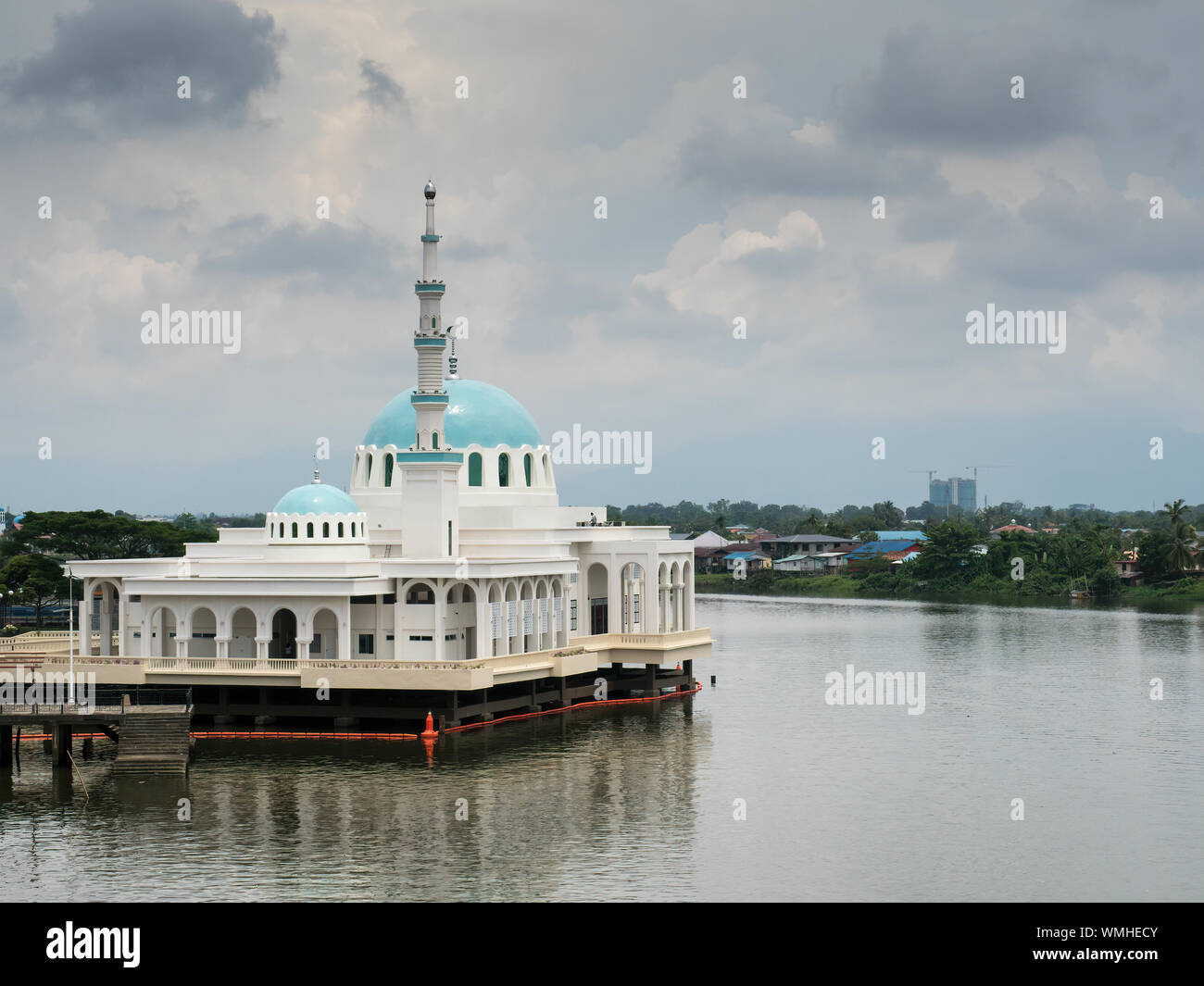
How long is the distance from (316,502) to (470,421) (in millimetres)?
10584

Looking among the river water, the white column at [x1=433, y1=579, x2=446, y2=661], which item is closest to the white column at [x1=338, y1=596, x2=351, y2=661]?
the white column at [x1=433, y1=579, x2=446, y2=661]

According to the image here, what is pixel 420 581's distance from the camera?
56594 mm

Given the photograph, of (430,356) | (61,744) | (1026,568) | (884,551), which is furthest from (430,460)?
(884,551)

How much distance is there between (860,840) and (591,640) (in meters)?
25.9

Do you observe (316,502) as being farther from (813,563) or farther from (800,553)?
(800,553)

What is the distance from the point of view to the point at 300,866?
3659 cm

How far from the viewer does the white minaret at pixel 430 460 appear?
58719 millimetres

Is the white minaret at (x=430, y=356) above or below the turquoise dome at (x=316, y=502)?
above

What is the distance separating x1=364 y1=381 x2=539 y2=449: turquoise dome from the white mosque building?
9cm

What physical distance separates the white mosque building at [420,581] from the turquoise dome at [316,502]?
6 cm

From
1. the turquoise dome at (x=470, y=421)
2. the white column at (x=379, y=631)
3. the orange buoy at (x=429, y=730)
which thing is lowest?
the orange buoy at (x=429, y=730)

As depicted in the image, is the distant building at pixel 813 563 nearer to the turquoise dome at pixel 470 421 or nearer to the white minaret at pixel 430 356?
the turquoise dome at pixel 470 421

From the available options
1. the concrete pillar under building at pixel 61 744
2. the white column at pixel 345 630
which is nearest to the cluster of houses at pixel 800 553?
the white column at pixel 345 630

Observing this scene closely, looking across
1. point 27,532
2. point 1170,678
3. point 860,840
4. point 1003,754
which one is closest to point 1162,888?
point 860,840
